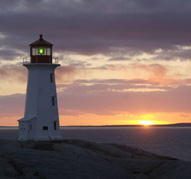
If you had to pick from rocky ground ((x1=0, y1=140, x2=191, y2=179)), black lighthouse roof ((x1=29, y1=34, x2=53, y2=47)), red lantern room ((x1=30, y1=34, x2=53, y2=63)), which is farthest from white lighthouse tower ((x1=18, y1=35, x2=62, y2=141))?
rocky ground ((x1=0, y1=140, x2=191, y2=179))

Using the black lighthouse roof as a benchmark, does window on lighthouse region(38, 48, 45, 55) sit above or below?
below

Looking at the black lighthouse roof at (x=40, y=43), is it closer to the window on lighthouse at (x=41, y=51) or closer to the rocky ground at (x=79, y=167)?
the window on lighthouse at (x=41, y=51)

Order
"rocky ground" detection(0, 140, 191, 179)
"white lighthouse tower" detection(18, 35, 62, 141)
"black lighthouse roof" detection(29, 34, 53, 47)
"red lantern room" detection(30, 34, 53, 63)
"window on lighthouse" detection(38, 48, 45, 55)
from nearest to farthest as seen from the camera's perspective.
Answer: "rocky ground" detection(0, 140, 191, 179)
"white lighthouse tower" detection(18, 35, 62, 141)
"red lantern room" detection(30, 34, 53, 63)
"window on lighthouse" detection(38, 48, 45, 55)
"black lighthouse roof" detection(29, 34, 53, 47)

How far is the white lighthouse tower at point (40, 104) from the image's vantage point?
142 feet

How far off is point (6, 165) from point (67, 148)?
9.45 m

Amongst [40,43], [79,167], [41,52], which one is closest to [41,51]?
[41,52]

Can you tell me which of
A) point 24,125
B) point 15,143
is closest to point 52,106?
point 24,125

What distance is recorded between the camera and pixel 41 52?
4488cm

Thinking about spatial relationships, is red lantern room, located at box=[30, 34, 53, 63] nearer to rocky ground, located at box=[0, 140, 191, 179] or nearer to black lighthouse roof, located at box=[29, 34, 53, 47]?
black lighthouse roof, located at box=[29, 34, 53, 47]

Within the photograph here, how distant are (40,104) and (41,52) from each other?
596cm

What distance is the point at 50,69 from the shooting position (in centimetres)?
4434

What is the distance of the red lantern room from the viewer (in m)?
44.5

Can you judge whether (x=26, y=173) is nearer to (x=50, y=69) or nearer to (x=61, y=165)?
(x=61, y=165)

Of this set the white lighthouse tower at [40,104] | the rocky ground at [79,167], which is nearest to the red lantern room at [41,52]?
the white lighthouse tower at [40,104]
